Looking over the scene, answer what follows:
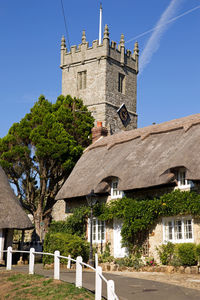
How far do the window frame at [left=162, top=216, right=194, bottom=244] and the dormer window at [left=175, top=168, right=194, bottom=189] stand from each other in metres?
1.35

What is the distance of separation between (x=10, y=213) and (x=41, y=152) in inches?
332

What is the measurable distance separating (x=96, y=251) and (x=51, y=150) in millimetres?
10096

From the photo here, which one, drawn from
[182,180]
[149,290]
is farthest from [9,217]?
[149,290]

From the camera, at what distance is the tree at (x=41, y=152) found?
29.8 metres

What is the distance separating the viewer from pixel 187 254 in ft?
55.2

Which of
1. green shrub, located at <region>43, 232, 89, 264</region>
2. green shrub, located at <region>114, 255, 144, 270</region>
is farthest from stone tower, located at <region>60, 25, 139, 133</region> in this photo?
green shrub, located at <region>114, 255, 144, 270</region>

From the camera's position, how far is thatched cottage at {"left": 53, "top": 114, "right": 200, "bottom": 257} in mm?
18266

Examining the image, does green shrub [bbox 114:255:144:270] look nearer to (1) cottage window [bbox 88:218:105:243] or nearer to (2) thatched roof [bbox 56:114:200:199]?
(1) cottage window [bbox 88:218:105:243]

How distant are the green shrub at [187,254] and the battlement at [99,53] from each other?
32513 millimetres

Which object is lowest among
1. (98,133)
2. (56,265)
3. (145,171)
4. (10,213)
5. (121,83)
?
(56,265)

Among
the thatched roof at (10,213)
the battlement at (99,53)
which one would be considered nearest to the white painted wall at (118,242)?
the thatched roof at (10,213)

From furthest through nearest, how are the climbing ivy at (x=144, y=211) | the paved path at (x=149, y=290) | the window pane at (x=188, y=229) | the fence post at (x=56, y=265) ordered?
the window pane at (x=188, y=229)
the climbing ivy at (x=144, y=211)
the fence post at (x=56, y=265)
the paved path at (x=149, y=290)

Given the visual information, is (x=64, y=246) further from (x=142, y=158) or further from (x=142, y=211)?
(x=142, y=158)

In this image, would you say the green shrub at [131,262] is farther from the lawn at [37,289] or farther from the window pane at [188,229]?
the lawn at [37,289]
